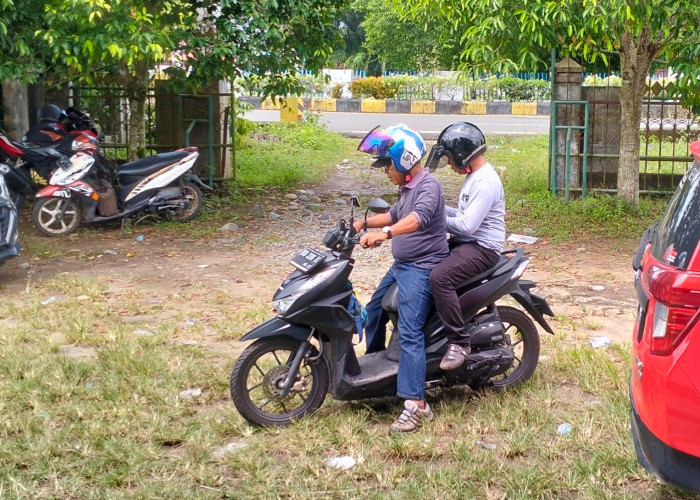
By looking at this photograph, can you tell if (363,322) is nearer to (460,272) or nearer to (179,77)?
(460,272)

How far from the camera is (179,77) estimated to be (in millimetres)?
10328

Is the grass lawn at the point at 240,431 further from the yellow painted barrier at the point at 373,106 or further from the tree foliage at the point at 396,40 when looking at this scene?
the tree foliage at the point at 396,40

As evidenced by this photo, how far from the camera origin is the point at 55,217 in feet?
30.7

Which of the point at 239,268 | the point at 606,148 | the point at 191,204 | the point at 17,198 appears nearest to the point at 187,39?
the point at 191,204

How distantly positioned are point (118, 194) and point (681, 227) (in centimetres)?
788

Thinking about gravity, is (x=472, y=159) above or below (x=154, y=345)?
above

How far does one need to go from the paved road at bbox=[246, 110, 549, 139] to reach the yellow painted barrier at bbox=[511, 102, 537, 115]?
835 millimetres

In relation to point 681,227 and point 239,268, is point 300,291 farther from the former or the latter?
point 239,268

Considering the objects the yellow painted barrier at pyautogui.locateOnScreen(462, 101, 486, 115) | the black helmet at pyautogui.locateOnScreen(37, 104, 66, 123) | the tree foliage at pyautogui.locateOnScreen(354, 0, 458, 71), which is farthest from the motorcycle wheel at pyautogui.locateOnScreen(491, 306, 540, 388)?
the tree foliage at pyautogui.locateOnScreen(354, 0, 458, 71)

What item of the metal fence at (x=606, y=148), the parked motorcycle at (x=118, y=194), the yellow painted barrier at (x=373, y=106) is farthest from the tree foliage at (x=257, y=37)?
the yellow painted barrier at (x=373, y=106)

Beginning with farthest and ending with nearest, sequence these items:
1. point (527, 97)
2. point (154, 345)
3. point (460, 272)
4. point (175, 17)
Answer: point (527, 97) → point (175, 17) → point (154, 345) → point (460, 272)

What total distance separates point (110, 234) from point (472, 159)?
605 centimetres

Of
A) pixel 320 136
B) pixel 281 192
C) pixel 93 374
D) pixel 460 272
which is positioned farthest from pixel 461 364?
pixel 320 136

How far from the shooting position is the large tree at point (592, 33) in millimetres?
7715
